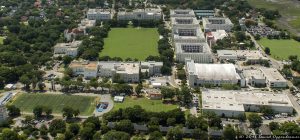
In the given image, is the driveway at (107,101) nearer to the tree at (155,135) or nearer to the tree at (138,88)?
the tree at (138,88)

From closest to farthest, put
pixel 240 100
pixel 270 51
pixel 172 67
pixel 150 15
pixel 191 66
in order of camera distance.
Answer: pixel 240 100 → pixel 191 66 → pixel 172 67 → pixel 270 51 → pixel 150 15

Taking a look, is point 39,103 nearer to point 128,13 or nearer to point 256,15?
point 128,13

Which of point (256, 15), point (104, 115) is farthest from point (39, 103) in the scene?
point (256, 15)

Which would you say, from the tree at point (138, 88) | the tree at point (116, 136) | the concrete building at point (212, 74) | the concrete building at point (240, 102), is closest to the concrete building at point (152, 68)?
Answer: the concrete building at point (212, 74)

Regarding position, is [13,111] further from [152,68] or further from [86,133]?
[152,68]

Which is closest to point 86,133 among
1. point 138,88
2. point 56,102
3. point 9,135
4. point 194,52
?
point 9,135
